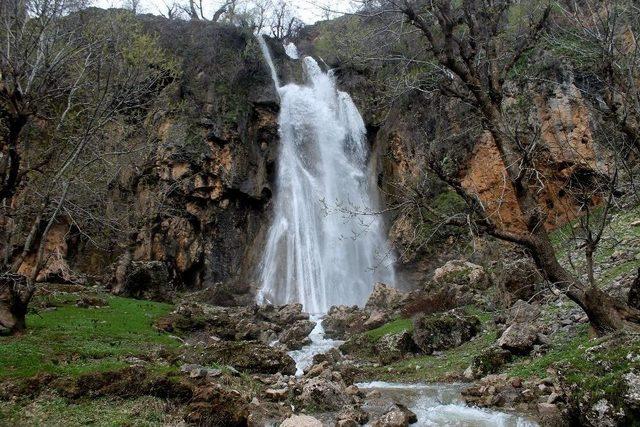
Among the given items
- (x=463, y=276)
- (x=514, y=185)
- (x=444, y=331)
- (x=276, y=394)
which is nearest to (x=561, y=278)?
(x=514, y=185)

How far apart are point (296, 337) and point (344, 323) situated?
3149 mm

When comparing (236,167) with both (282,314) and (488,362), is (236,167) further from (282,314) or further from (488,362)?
(488,362)

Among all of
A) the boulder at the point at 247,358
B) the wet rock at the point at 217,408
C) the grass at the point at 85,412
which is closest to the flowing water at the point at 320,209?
the boulder at the point at 247,358

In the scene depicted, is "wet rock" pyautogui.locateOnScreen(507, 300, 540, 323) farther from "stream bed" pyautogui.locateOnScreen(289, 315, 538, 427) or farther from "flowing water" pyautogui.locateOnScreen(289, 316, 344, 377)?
"flowing water" pyautogui.locateOnScreen(289, 316, 344, 377)

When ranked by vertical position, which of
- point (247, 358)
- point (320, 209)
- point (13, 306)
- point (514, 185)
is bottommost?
point (247, 358)

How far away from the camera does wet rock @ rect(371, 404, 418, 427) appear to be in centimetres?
752

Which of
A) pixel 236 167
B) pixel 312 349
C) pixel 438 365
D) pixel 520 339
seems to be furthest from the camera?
pixel 236 167

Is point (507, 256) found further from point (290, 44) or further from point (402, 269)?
point (290, 44)

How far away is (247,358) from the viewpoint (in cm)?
1228

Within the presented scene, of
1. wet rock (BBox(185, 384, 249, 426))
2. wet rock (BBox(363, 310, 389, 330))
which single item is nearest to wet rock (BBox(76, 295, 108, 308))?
wet rock (BBox(363, 310, 389, 330))

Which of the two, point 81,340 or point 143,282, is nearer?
point 81,340

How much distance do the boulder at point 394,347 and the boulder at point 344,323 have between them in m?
4.19

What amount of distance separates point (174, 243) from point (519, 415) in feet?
85.0

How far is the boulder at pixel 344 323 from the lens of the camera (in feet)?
65.9
